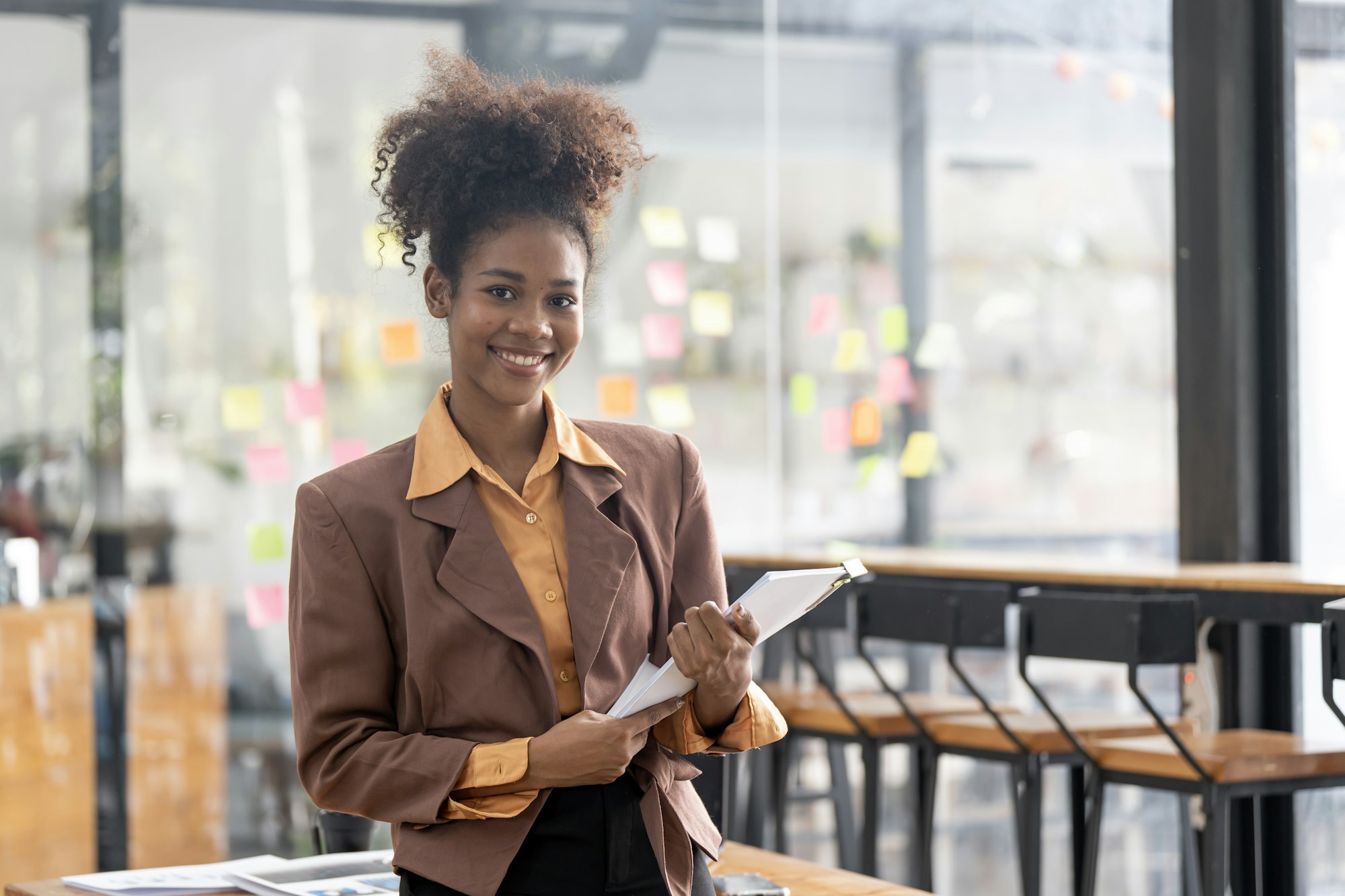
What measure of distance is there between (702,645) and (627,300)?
13.1 ft

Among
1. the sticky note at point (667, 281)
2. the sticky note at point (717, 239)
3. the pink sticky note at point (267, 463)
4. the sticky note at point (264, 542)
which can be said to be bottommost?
the sticky note at point (264, 542)

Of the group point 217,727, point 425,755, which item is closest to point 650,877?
point 425,755

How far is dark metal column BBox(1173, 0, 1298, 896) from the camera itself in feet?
12.6

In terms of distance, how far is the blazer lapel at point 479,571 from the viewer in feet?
4.25

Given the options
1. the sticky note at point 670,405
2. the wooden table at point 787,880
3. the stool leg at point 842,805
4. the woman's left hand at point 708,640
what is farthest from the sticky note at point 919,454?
the woman's left hand at point 708,640

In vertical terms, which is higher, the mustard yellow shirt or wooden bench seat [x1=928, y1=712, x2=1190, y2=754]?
the mustard yellow shirt

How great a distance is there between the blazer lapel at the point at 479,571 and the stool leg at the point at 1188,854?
2581 millimetres

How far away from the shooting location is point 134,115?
4.50 meters

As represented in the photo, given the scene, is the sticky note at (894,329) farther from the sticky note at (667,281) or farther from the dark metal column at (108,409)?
the dark metal column at (108,409)

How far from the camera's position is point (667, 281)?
5.26 meters

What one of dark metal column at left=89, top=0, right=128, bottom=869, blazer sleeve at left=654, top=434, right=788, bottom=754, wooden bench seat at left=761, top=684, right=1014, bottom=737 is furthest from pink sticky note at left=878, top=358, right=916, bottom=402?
blazer sleeve at left=654, top=434, right=788, bottom=754

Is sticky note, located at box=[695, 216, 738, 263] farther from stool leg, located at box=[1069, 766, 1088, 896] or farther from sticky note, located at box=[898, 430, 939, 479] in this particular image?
stool leg, located at box=[1069, 766, 1088, 896]

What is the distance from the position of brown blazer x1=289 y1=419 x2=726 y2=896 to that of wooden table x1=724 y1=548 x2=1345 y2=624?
158cm

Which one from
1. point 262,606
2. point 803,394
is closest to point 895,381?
point 803,394
